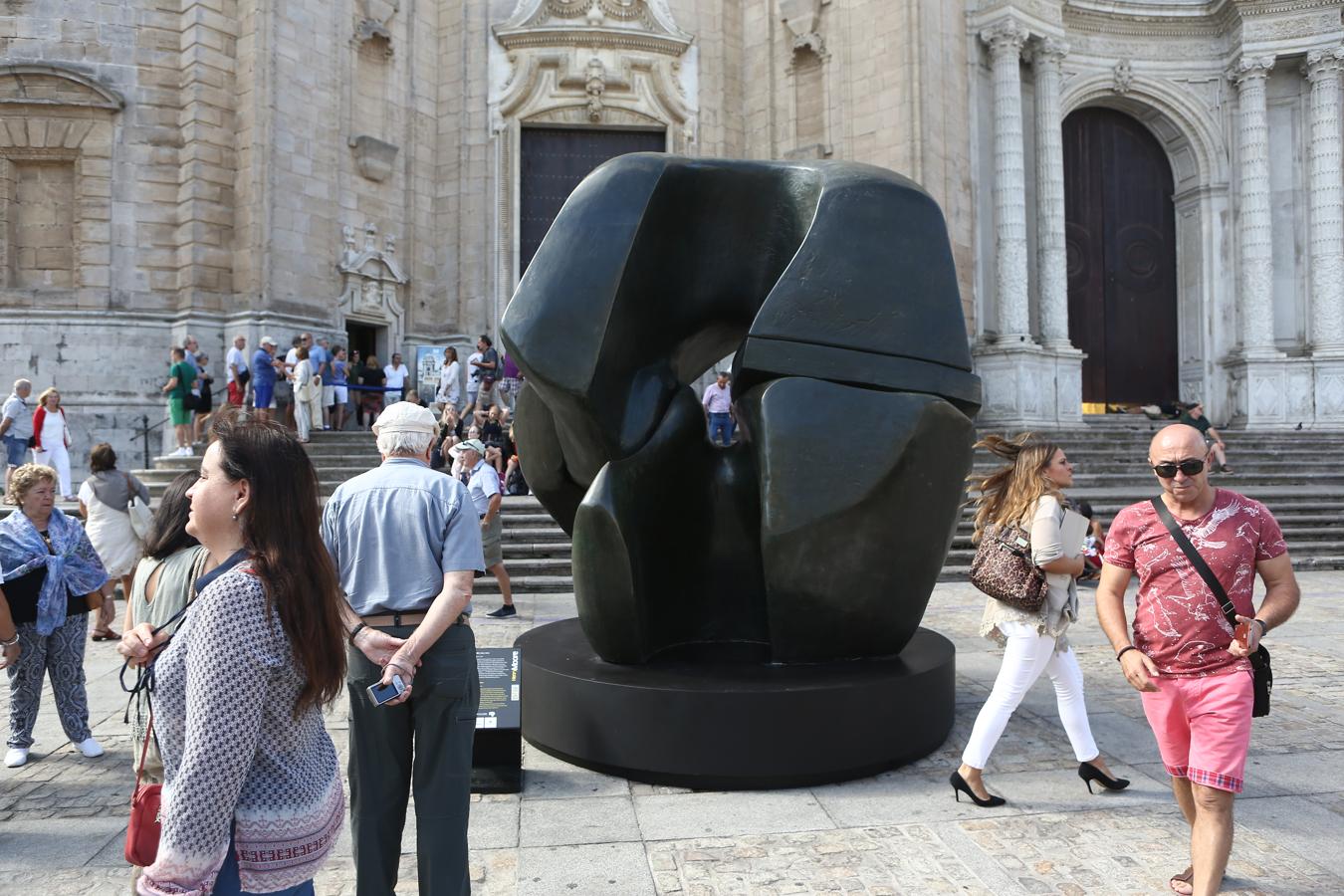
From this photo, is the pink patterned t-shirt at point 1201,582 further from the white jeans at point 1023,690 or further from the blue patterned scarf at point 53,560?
the blue patterned scarf at point 53,560

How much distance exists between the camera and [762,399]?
4285mm

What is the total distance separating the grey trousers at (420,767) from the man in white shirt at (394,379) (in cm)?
1430

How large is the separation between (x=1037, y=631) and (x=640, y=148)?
55.3ft

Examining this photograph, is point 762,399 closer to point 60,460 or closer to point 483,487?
point 483,487

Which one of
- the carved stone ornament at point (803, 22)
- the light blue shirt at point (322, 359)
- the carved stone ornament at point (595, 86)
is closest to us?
the light blue shirt at point (322, 359)

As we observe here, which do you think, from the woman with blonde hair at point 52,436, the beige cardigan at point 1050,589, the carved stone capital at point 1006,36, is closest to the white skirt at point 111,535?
the woman with blonde hair at point 52,436

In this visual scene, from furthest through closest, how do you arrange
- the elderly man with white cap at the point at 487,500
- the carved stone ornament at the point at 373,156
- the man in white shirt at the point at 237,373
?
the carved stone ornament at the point at 373,156 < the man in white shirt at the point at 237,373 < the elderly man with white cap at the point at 487,500

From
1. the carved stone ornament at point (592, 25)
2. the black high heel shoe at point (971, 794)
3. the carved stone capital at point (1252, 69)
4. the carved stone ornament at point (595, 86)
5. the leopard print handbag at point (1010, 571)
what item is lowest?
the black high heel shoe at point (971, 794)

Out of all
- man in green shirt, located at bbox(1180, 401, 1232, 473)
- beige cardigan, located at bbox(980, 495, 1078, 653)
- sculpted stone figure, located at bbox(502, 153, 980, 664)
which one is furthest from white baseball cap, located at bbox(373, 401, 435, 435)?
man in green shirt, located at bbox(1180, 401, 1232, 473)

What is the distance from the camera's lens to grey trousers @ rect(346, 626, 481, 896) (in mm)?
2674

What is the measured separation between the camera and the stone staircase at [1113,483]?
10.0 metres

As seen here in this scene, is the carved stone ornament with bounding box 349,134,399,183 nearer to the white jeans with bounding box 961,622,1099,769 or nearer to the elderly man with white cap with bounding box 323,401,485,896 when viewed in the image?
the elderly man with white cap with bounding box 323,401,485,896

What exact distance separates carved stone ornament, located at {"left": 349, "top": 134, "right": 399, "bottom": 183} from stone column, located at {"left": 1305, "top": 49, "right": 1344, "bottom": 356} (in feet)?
60.5

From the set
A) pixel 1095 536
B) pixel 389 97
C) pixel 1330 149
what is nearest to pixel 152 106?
pixel 389 97
